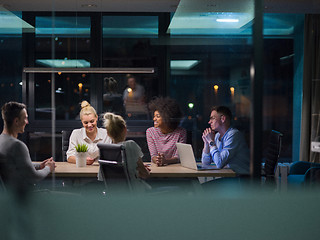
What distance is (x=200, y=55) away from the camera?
4.20 meters

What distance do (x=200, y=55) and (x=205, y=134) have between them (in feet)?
2.78

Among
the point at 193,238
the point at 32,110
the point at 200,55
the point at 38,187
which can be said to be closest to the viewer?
the point at 193,238

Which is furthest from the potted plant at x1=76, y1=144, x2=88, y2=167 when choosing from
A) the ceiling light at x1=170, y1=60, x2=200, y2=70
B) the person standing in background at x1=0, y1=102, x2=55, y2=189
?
the ceiling light at x1=170, y1=60, x2=200, y2=70

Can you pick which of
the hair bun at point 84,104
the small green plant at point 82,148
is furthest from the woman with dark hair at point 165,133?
the hair bun at point 84,104

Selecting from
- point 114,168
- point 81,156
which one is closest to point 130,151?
point 114,168

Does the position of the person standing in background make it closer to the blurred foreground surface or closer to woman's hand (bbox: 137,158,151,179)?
the blurred foreground surface

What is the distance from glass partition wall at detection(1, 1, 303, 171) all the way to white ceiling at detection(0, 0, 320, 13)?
0.08 meters

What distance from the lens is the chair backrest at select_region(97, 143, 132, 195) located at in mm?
3379

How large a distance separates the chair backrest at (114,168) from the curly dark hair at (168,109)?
40.4 inches

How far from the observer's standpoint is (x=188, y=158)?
412 centimetres

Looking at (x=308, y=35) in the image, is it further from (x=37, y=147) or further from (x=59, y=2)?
(x=37, y=147)

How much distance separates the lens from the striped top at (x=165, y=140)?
4.26m

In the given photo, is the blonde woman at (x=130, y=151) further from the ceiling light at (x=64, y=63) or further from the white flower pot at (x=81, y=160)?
the ceiling light at (x=64, y=63)

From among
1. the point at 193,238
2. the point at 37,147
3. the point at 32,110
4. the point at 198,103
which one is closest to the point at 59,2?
the point at 32,110
